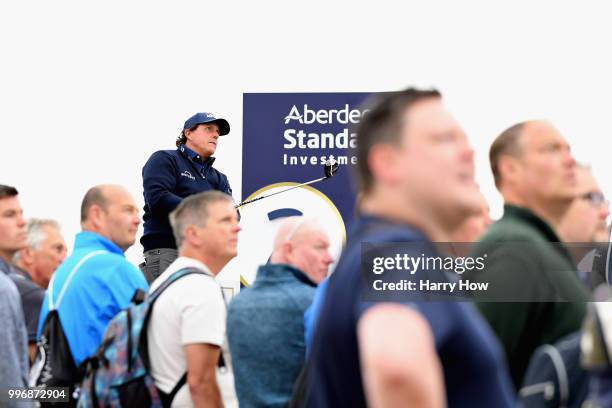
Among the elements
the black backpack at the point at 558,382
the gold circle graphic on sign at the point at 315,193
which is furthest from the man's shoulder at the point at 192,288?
the gold circle graphic on sign at the point at 315,193

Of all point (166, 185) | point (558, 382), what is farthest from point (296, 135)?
point (558, 382)

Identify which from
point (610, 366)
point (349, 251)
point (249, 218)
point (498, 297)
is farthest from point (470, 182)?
point (249, 218)

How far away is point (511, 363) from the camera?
2.86 m

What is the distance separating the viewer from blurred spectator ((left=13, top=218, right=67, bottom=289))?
249 inches

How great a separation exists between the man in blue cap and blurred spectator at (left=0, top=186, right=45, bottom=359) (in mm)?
1228

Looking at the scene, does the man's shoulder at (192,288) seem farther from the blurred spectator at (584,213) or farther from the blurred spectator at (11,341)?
the blurred spectator at (584,213)

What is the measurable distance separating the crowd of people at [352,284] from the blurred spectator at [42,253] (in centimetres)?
1

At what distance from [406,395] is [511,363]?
129 centimetres

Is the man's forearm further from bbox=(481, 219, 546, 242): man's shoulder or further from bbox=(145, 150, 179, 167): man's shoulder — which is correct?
bbox=(145, 150, 179, 167): man's shoulder

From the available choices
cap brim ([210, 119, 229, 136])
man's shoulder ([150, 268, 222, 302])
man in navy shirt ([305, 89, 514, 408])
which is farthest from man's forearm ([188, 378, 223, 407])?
cap brim ([210, 119, 229, 136])

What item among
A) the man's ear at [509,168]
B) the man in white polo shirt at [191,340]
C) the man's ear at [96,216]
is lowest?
the man in white polo shirt at [191,340]

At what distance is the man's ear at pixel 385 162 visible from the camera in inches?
73.0

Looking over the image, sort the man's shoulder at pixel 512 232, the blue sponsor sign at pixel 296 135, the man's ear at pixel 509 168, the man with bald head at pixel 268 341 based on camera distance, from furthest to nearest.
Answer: the blue sponsor sign at pixel 296 135 → the man with bald head at pixel 268 341 → the man's ear at pixel 509 168 → the man's shoulder at pixel 512 232

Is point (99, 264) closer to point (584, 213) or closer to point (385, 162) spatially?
point (584, 213)
